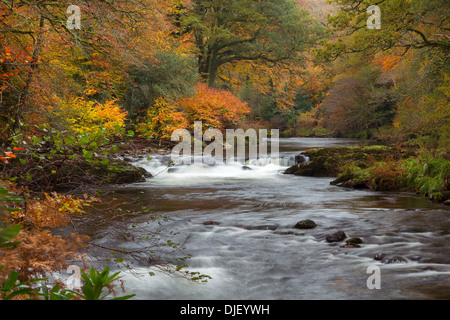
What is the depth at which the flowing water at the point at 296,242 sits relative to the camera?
4.94m

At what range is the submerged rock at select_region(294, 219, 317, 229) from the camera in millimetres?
7793

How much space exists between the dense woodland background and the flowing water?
5.14 feet

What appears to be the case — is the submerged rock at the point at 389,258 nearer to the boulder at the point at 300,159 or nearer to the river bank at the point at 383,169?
the river bank at the point at 383,169

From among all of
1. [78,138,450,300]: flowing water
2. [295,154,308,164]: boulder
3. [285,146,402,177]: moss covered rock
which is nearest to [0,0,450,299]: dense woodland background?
[285,146,402,177]: moss covered rock

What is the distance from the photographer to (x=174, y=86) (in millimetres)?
19797

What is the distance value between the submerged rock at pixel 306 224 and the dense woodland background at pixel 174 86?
314cm

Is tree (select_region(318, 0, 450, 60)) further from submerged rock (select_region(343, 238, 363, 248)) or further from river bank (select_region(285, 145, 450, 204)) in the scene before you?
submerged rock (select_region(343, 238, 363, 248))

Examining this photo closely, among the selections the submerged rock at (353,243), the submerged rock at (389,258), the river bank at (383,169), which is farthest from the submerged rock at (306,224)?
the river bank at (383,169)

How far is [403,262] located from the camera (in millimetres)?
5711

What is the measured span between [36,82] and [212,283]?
15.9ft

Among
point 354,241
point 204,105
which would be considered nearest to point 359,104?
point 204,105
